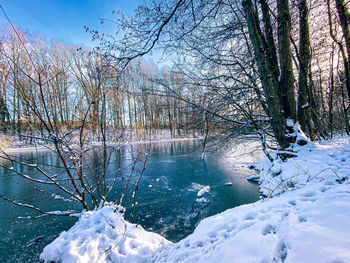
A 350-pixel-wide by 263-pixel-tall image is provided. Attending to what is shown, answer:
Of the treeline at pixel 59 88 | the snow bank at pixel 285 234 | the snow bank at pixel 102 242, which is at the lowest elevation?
the snow bank at pixel 102 242

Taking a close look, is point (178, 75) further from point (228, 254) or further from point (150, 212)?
point (150, 212)

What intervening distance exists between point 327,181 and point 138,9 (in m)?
4.04

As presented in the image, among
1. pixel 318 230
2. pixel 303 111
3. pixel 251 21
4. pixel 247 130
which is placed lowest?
pixel 318 230

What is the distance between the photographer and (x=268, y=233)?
1415mm

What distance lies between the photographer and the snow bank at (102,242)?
179cm

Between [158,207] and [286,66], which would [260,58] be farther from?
[158,207]

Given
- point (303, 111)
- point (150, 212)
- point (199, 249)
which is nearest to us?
point (199, 249)

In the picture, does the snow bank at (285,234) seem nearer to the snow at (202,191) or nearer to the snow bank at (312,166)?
the snow bank at (312,166)

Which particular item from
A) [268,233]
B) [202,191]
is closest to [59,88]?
[268,233]

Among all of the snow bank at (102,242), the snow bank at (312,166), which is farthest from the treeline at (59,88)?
the snow bank at (312,166)

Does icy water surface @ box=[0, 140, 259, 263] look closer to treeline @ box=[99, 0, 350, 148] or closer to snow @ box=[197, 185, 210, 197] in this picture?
snow @ box=[197, 185, 210, 197]

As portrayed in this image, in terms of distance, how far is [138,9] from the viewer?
8.48 feet

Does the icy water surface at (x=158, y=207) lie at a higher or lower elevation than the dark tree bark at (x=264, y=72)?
lower

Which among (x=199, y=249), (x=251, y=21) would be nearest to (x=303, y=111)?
(x=251, y=21)
